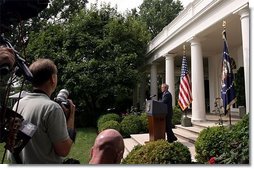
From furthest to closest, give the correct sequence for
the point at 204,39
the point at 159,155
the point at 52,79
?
the point at 204,39, the point at 159,155, the point at 52,79

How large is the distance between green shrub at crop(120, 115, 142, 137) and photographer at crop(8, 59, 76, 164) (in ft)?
23.8

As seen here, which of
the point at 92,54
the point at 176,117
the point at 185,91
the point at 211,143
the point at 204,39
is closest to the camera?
the point at 211,143

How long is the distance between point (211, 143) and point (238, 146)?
2.62ft

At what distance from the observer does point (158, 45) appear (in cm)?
1228

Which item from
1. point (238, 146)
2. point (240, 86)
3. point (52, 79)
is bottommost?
point (238, 146)

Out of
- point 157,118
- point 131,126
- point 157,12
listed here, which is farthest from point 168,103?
point 157,12

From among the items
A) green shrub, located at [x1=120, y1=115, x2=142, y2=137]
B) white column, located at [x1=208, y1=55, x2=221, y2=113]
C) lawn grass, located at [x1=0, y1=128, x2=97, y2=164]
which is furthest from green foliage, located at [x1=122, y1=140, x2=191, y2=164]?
white column, located at [x1=208, y1=55, x2=221, y2=113]

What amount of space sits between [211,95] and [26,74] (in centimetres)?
1280

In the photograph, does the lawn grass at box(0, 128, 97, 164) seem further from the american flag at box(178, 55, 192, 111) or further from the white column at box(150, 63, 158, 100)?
the white column at box(150, 63, 158, 100)

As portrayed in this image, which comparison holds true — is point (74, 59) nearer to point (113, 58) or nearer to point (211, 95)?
point (113, 58)

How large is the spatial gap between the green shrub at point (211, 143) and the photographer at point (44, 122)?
278 centimetres

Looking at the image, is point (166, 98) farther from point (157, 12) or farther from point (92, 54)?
point (157, 12)

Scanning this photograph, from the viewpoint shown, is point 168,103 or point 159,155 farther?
point 168,103

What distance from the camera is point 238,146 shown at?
3521 millimetres
